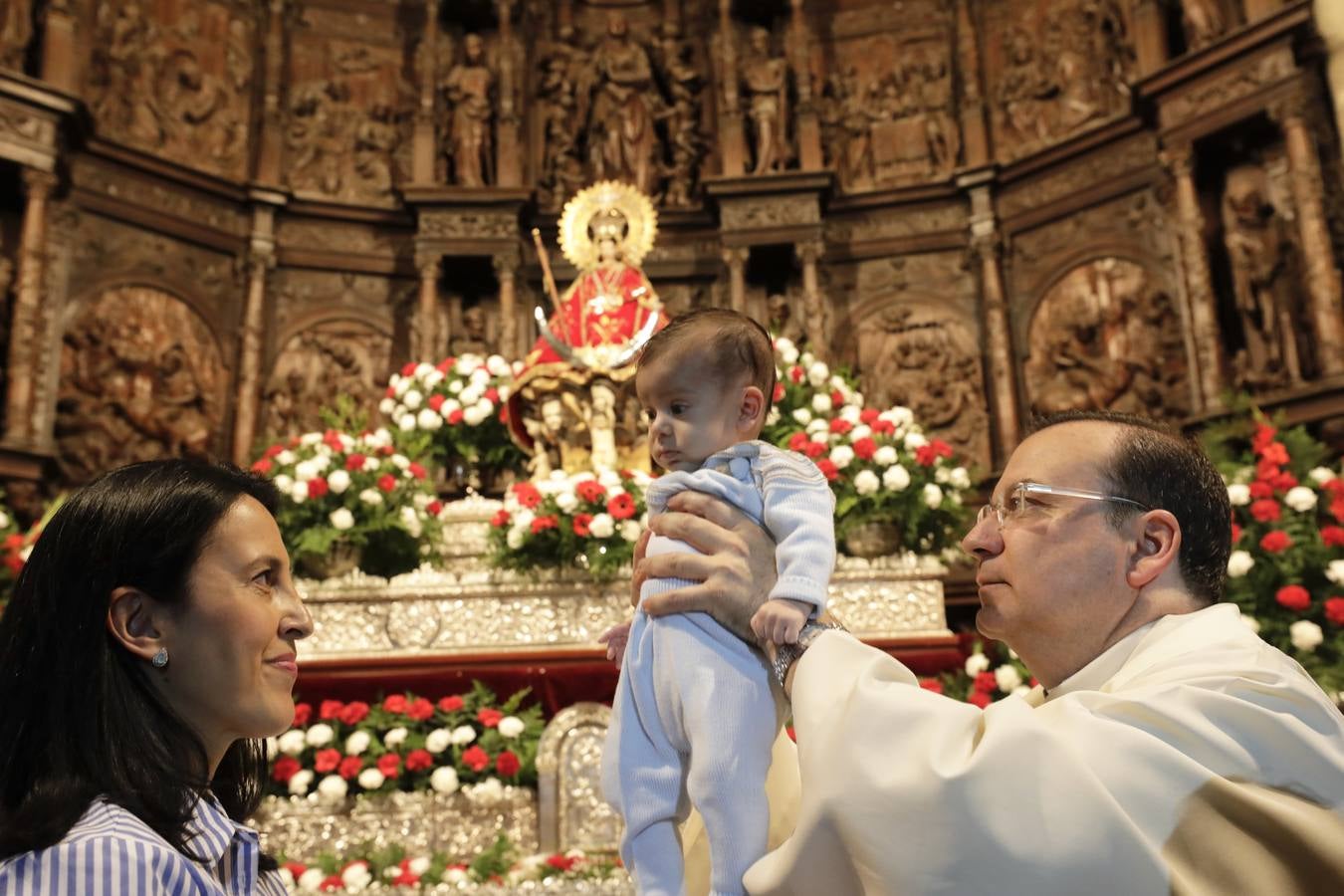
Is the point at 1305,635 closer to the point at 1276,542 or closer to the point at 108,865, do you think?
the point at 1276,542

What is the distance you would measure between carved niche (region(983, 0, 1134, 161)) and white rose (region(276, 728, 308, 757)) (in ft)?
29.7

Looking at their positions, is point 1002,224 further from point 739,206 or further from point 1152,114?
point 739,206

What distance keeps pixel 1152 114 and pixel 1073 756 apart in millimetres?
10186

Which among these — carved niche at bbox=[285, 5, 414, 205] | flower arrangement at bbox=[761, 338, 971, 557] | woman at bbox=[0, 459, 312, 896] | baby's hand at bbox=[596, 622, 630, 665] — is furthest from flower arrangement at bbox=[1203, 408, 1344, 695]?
carved niche at bbox=[285, 5, 414, 205]

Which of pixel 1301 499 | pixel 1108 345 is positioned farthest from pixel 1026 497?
pixel 1108 345

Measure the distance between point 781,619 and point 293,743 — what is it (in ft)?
11.2

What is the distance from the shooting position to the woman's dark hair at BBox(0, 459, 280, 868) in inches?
61.9

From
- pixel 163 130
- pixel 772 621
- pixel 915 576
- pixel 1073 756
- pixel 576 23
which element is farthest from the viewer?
pixel 576 23

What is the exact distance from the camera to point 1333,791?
1.59 m

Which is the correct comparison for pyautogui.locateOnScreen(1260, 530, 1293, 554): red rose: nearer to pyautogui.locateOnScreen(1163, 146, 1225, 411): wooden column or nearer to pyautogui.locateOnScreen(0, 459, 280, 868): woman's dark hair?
pyautogui.locateOnScreen(0, 459, 280, 868): woman's dark hair

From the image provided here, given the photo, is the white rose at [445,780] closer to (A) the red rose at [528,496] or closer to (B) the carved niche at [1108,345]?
(A) the red rose at [528,496]

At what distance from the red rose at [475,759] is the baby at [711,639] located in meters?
2.58

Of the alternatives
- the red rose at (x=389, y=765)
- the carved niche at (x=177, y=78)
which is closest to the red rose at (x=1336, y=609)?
the red rose at (x=389, y=765)

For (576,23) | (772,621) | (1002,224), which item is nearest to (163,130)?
(576,23)
